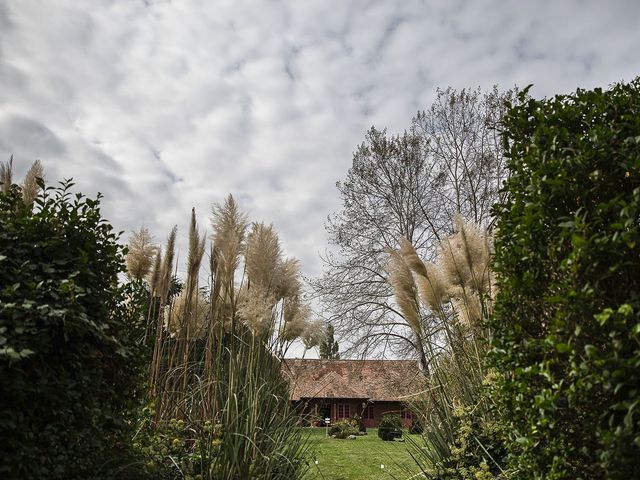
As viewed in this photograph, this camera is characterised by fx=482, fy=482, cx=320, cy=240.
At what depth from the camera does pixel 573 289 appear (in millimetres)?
1895

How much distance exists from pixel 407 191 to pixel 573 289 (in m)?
14.9

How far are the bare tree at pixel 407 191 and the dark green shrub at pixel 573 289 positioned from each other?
43.2 feet

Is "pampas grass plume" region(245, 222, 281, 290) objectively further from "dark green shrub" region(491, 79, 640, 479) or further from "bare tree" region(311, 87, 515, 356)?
"bare tree" region(311, 87, 515, 356)

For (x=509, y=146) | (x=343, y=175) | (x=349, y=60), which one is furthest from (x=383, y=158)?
(x=509, y=146)

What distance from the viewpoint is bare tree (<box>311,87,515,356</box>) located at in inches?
620

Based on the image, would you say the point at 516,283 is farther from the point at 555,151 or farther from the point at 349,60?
the point at 349,60

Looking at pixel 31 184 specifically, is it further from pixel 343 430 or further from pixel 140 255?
pixel 343 430

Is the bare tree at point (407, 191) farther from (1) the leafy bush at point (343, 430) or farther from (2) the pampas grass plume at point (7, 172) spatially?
(2) the pampas grass plume at point (7, 172)

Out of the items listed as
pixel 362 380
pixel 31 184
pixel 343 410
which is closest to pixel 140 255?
pixel 31 184

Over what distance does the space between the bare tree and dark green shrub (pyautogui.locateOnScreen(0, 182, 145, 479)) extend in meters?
12.6

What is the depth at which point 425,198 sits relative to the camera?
53.6 ft

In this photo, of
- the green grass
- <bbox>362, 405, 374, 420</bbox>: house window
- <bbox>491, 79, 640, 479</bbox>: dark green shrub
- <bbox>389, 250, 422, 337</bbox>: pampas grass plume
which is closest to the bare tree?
the green grass

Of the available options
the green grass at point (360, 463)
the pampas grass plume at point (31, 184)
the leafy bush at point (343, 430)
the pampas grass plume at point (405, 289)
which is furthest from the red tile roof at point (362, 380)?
the pampas grass plume at point (31, 184)

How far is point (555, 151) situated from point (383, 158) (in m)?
14.7
